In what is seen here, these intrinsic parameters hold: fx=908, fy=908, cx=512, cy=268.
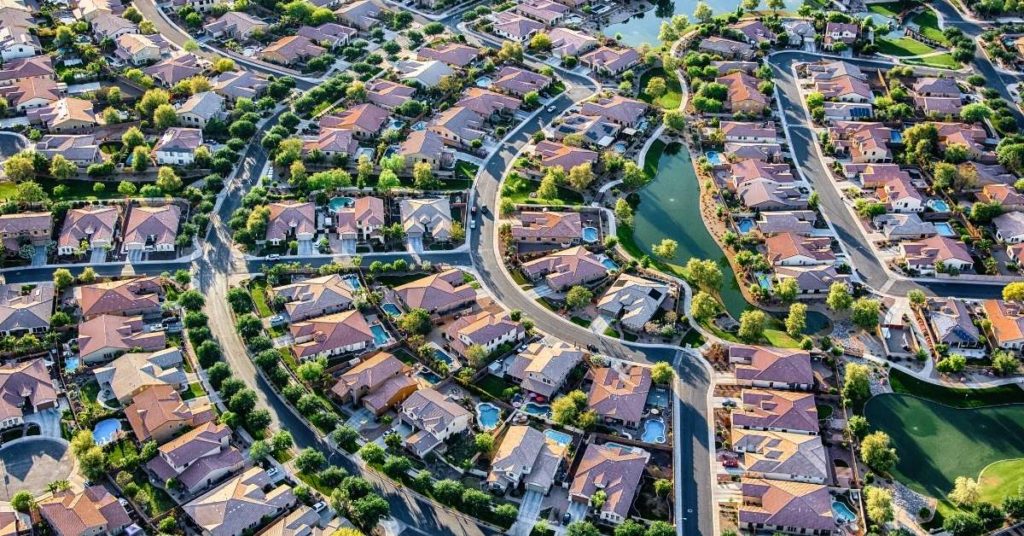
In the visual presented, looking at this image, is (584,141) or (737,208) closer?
(737,208)

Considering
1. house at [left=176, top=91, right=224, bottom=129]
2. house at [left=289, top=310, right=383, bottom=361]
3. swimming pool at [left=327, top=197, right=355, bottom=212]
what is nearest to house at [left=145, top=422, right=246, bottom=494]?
house at [left=289, top=310, right=383, bottom=361]

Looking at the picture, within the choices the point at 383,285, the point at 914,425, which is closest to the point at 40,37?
the point at 383,285

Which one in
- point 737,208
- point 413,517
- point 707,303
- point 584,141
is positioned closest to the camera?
point 413,517

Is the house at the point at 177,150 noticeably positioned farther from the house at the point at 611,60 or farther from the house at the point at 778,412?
the house at the point at 778,412

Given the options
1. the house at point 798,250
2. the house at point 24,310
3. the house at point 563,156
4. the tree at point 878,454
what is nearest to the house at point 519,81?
the house at point 563,156

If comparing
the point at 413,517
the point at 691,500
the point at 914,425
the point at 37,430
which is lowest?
the point at 37,430

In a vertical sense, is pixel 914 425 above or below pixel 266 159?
above

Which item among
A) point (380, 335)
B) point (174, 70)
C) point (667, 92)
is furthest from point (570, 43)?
point (380, 335)

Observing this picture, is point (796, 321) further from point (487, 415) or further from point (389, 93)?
point (389, 93)

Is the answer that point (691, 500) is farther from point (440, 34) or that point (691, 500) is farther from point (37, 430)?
point (440, 34)
